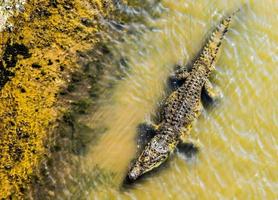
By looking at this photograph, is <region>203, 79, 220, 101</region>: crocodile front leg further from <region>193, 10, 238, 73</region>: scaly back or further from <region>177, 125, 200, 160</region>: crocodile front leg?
<region>177, 125, 200, 160</region>: crocodile front leg

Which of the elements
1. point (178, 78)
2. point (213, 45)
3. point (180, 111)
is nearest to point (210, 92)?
point (178, 78)

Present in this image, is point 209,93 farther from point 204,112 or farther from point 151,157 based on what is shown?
point 151,157

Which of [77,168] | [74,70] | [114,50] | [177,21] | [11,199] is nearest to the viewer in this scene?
[11,199]

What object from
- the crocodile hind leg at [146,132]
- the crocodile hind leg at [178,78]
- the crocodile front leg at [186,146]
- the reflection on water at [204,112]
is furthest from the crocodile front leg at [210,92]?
the crocodile hind leg at [146,132]

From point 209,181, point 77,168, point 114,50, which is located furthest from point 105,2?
point 209,181

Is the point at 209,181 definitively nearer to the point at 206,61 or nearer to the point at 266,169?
the point at 266,169

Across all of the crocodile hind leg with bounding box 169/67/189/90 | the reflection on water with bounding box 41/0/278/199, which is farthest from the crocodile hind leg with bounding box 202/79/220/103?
the crocodile hind leg with bounding box 169/67/189/90
